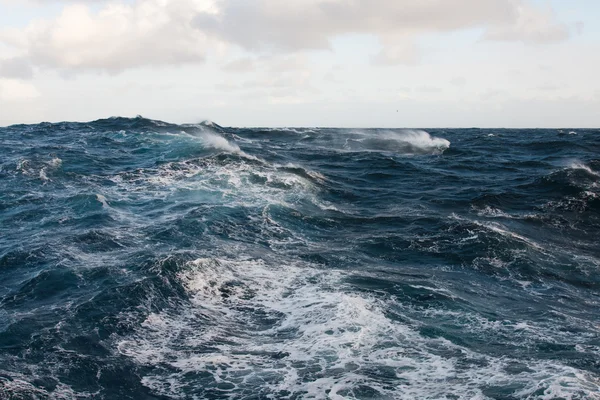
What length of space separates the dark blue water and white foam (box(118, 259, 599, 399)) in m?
0.06

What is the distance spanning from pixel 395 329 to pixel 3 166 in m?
35.0

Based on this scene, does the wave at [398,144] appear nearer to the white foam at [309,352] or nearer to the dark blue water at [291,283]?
the dark blue water at [291,283]

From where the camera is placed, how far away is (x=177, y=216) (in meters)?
27.3

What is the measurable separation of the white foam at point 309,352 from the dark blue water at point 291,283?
6 cm

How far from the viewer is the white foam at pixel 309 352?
1247cm

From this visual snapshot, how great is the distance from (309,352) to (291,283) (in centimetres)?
531

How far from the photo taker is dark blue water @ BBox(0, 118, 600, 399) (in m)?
13.0

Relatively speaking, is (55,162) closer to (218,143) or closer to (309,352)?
(218,143)

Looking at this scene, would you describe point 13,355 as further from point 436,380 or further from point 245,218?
point 245,218

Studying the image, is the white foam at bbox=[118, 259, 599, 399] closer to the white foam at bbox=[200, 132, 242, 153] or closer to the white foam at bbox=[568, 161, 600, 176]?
the white foam at bbox=[200, 132, 242, 153]

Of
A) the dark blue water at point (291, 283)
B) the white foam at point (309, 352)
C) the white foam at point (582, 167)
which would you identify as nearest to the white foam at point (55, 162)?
the dark blue water at point (291, 283)

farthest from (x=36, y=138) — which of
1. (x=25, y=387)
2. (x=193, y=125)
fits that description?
(x=25, y=387)

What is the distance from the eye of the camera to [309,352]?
14.4m

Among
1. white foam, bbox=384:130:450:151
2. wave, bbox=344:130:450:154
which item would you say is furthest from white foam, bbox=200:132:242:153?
white foam, bbox=384:130:450:151
